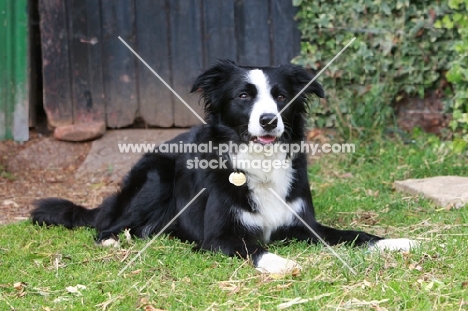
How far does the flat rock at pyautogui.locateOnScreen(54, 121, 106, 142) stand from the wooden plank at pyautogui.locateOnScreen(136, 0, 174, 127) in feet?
1.56

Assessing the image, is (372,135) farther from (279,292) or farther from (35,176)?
(279,292)

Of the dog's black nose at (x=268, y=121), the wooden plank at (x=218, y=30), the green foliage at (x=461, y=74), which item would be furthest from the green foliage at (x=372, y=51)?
the dog's black nose at (x=268, y=121)

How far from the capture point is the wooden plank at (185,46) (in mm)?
7020

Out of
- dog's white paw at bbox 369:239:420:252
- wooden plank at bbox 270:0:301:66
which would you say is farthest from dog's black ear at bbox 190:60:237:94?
wooden plank at bbox 270:0:301:66

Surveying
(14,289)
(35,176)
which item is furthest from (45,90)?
(14,289)

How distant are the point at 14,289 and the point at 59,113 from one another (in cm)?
365

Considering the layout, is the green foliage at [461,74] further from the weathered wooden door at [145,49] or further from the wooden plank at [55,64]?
the wooden plank at [55,64]

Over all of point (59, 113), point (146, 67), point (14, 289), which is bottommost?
point (14, 289)

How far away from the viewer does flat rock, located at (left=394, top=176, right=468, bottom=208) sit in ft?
16.9

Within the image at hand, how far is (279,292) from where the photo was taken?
134 inches

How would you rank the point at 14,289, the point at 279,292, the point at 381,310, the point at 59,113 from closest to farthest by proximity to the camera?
the point at 381,310 < the point at 279,292 < the point at 14,289 < the point at 59,113

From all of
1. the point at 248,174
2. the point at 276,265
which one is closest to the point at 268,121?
the point at 248,174

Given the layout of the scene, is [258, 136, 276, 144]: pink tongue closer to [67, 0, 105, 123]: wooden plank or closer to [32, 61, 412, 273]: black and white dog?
[32, 61, 412, 273]: black and white dog

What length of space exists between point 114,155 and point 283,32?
201 centimetres
